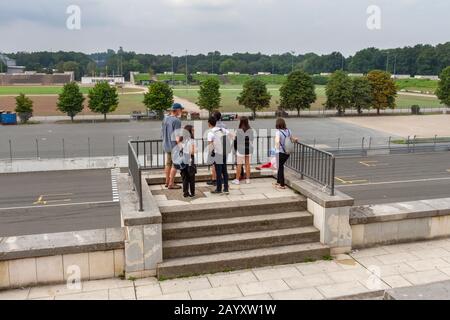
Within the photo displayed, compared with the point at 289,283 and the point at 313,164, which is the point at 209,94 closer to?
the point at 313,164

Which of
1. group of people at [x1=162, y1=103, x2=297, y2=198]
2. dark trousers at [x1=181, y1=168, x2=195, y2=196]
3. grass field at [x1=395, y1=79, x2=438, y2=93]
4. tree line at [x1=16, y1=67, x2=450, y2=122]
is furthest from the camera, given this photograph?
grass field at [x1=395, y1=79, x2=438, y2=93]

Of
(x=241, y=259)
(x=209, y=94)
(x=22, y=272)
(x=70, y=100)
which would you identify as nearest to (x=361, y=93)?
(x=209, y=94)

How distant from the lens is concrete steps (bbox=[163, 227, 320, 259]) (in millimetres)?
6887

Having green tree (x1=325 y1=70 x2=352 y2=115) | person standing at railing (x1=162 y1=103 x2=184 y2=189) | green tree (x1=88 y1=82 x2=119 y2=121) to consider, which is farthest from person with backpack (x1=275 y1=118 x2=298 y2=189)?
green tree (x1=325 y1=70 x2=352 y2=115)

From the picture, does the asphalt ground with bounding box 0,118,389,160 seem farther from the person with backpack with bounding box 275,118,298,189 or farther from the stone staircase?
the stone staircase

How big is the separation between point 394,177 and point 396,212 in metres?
25.2

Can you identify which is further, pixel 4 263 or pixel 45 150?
pixel 45 150

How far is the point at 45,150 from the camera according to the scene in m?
39.9

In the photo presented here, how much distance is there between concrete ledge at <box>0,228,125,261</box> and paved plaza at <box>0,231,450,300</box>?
0.49 metres

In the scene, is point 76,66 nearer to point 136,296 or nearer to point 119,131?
point 119,131

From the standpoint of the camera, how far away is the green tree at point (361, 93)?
7162 centimetres

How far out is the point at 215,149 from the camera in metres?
8.58
